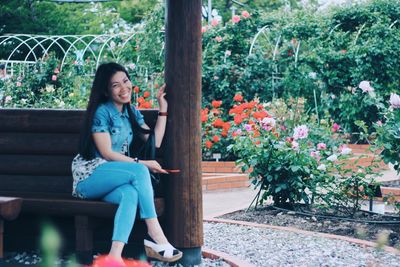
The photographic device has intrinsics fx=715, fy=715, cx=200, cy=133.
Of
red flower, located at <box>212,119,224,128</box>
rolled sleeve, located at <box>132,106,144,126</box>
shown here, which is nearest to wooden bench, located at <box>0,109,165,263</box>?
rolled sleeve, located at <box>132,106,144,126</box>

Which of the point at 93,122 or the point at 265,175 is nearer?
the point at 93,122

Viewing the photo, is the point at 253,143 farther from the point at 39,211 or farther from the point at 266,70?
the point at 266,70

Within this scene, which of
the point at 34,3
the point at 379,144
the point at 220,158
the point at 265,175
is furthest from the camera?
the point at 34,3

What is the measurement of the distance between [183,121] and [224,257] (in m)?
0.85

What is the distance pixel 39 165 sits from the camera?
14.8 feet

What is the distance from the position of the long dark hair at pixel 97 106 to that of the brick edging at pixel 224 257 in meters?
0.85

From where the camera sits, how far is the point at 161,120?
13.1ft

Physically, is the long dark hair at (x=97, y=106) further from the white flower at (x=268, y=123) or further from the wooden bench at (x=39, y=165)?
the white flower at (x=268, y=123)

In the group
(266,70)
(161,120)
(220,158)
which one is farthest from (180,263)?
(266,70)

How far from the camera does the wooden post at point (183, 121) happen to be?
396 centimetres

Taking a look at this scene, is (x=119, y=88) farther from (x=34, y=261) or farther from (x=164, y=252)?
(x=34, y=261)

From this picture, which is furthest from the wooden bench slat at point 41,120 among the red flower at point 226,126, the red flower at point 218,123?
the red flower at point 218,123

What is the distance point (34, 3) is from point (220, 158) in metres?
17.4

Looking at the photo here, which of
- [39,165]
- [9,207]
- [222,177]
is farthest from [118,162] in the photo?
[222,177]
